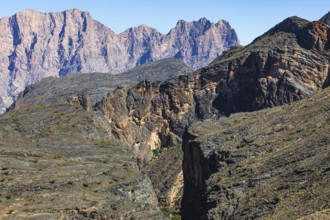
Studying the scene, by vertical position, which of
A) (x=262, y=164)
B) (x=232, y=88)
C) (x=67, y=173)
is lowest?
(x=262, y=164)

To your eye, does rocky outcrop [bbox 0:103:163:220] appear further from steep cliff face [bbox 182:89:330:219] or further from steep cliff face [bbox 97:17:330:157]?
steep cliff face [bbox 97:17:330:157]

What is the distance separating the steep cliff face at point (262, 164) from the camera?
58.2 metres

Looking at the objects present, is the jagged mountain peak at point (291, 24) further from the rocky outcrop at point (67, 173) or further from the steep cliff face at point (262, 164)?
the rocky outcrop at point (67, 173)

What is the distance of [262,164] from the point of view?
235ft

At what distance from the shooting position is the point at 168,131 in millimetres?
164000

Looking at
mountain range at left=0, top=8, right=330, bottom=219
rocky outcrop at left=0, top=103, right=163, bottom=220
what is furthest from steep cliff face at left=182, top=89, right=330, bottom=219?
rocky outcrop at left=0, top=103, right=163, bottom=220

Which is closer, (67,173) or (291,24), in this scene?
(67,173)

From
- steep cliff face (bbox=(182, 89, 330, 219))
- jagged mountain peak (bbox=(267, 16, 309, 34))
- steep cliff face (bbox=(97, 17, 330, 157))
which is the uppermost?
jagged mountain peak (bbox=(267, 16, 309, 34))

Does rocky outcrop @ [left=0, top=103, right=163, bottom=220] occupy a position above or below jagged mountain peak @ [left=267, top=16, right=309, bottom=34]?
below

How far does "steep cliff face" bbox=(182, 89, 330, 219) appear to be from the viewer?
58188 millimetres

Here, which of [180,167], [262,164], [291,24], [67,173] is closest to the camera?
[262,164]

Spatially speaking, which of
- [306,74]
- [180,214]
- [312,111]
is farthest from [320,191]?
[306,74]

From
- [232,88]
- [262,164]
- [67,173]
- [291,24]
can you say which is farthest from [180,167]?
[291,24]

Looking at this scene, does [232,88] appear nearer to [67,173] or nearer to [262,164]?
[262,164]
